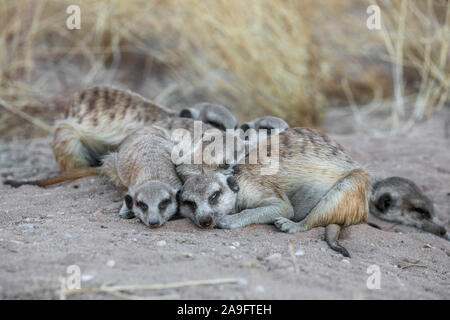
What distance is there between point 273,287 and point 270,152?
134 cm

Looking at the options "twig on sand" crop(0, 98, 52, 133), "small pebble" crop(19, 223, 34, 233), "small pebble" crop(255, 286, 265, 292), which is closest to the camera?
"small pebble" crop(255, 286, 265, 292)

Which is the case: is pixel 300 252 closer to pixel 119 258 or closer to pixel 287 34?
pixel 119 258

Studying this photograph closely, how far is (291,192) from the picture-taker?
326cm

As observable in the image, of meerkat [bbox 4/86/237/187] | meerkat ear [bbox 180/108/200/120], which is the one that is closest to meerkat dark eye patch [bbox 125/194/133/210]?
meerkat [bbox 4/86/237/187]

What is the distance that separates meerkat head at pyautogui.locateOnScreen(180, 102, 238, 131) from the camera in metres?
3.96

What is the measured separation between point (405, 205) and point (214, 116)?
154cm

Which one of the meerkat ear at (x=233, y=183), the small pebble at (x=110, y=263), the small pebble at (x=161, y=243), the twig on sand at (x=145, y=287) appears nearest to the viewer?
the twig on sand at (x=145, y=287)

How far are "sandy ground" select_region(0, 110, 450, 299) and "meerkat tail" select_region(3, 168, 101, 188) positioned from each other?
6 centimetres

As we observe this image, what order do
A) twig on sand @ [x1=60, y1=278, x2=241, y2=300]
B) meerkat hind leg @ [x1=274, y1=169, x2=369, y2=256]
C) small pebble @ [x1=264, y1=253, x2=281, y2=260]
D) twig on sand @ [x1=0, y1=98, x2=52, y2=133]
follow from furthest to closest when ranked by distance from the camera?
twig on sand @ [x1=0, y1=98, x2=52, y2=133] → meerkat hind leg @ [x1=274, y1=169, x2=369, y2=256] → small pebble @ [x1=264, y1=253, x2=281, y2=260] → twig on sand @ [x1=60, y1=278, x2=241, y2=300]

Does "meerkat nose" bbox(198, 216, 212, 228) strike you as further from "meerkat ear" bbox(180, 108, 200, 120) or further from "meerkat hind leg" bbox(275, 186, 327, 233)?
"meerkat ear" bbox(180, 108, 200, 120)

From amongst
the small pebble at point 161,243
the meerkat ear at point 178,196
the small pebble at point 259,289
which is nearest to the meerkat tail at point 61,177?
the meerkat ear at point 178,196

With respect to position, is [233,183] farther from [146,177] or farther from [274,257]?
[274,257]

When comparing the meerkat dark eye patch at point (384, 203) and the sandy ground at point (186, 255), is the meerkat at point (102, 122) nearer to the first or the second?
the sandy ground at point (186, 255)

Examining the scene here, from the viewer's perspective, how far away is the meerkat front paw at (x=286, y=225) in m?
2.92
